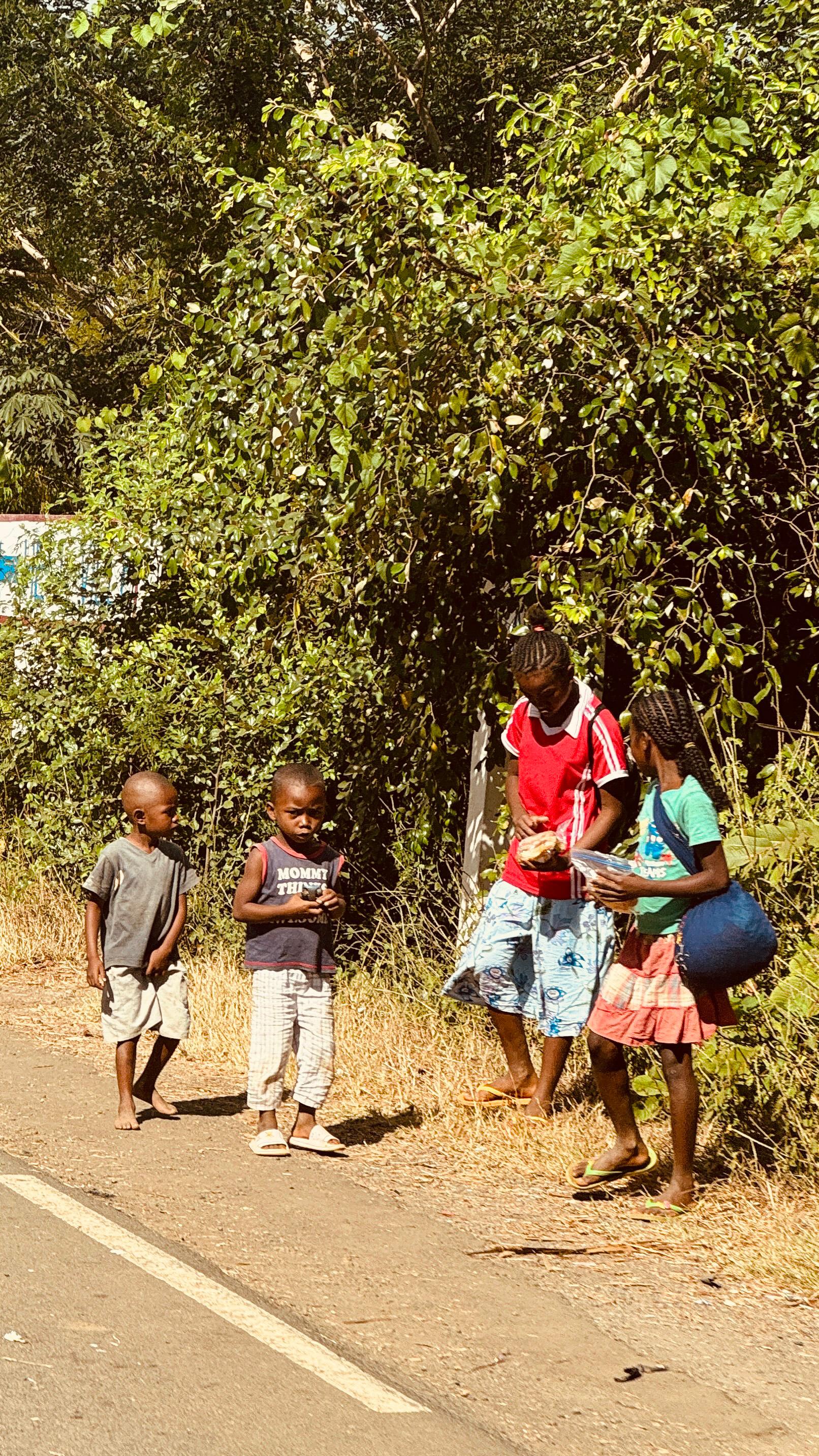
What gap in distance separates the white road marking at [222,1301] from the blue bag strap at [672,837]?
6.29ft

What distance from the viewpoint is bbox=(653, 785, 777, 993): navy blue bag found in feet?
17.2

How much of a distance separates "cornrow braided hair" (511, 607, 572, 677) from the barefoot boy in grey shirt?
1518 millimetres

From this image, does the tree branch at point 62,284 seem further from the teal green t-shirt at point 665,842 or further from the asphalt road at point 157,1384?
the asphalt road at point 157,1384

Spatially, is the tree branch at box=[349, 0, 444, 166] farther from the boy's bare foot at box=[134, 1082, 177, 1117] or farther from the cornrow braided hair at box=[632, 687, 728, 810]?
the cornrow braided hair at box=[632, 687, 728, 810]

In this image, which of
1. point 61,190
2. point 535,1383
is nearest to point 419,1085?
point 535,1383

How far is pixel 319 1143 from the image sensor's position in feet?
20.5

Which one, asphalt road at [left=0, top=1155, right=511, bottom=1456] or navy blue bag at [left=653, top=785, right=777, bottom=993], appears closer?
asphalt road at [left=0, top=1155, right=511, bottom=1456]

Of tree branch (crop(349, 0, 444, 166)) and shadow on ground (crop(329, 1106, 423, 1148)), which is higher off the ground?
tree branch (crop(349, 0, 444, 166))

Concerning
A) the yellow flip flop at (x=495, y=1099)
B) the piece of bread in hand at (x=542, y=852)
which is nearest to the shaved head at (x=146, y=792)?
the piece of bread in hand at (x=542, y=852)

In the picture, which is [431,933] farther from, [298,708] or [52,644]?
[52,644]

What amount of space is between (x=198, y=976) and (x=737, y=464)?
456 centimetres

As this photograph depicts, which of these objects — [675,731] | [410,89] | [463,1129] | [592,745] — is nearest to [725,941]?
[675,731]

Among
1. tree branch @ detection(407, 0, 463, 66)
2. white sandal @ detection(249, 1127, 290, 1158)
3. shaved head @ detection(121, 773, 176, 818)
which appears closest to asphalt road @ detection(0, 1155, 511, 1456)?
white sandal @ detection(249, 1127, 290, 1158)

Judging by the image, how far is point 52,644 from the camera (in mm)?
11125
